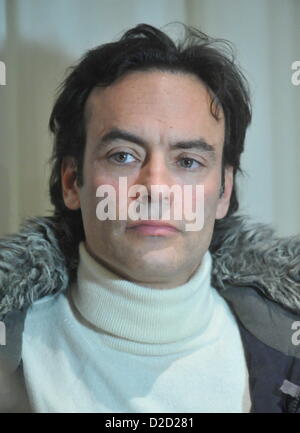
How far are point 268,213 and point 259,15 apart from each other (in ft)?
1.11

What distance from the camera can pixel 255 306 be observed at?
811 mm

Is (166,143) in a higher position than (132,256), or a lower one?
higher

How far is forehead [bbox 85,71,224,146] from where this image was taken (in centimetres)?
71

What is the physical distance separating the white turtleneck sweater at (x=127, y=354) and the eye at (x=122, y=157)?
0.51ft

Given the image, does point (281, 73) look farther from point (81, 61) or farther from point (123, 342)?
point (123, 342)

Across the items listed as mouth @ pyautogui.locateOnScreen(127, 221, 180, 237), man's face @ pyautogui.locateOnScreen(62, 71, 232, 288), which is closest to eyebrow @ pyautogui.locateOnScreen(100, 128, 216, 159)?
man's face @ pyautogui.locateOnScreen(62, 71, 232, 288)

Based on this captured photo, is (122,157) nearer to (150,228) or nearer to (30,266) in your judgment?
(150,228)

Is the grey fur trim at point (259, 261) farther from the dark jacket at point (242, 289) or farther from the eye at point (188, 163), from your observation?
the eye at point (188, 163)

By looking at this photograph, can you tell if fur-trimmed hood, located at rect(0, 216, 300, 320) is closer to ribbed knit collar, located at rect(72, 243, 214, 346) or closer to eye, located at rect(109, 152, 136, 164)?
ribbed knit collar, located at rect(72, 243, 214, 346)

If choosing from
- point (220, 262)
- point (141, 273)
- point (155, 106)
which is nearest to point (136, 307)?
point (141, 273)

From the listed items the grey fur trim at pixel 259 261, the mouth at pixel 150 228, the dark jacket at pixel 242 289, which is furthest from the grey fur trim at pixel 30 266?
the grey fur trim at pixel 259 261

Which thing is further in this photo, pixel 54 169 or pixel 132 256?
pixel 54 169

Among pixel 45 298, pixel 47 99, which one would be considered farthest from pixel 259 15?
pixel 45 298

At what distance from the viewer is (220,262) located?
0.83 metres
